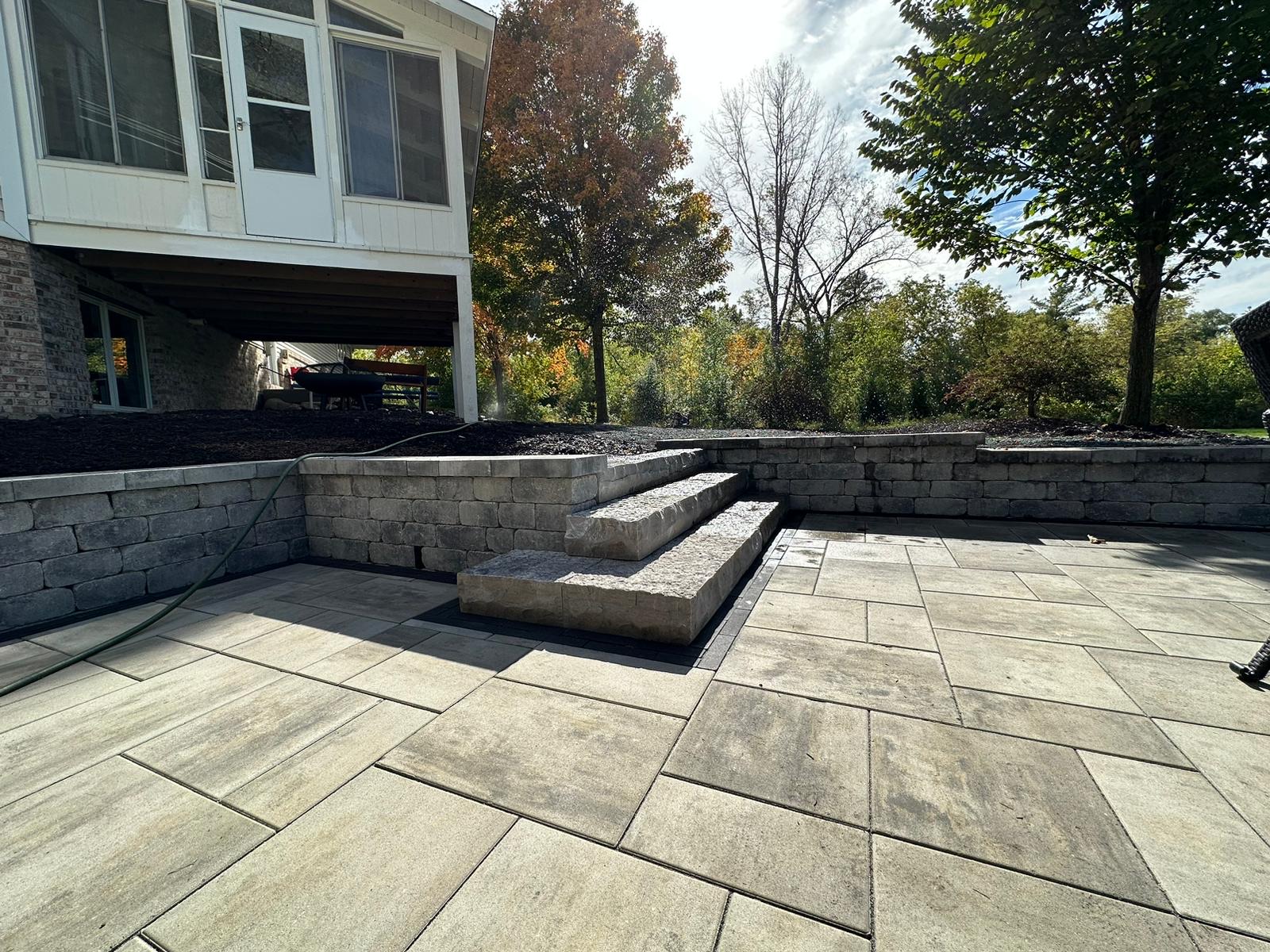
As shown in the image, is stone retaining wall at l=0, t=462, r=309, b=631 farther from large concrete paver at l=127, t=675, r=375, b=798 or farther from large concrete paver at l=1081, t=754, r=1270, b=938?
large concrete paver at l=1081, t=754, r=1270, b=938

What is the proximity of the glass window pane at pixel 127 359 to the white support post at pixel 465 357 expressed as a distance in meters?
4.75

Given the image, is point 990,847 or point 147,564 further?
point 147,564

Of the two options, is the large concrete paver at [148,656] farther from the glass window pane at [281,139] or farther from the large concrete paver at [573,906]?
the glass window pane at [281,139]

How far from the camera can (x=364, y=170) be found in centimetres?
648

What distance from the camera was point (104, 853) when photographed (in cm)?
124

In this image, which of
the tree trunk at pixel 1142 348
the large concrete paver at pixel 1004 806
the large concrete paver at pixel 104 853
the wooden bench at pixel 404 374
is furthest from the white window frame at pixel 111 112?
the tree trunk at pixel 1142 348

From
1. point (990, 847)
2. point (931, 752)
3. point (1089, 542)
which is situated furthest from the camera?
point (1089, 542)

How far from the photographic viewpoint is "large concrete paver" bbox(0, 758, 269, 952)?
106 centimetres

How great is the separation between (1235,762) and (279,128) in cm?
929

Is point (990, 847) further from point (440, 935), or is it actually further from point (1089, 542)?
point (1089, 542)

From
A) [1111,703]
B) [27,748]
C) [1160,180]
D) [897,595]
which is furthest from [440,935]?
[1160,180]

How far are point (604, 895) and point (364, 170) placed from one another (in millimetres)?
8129

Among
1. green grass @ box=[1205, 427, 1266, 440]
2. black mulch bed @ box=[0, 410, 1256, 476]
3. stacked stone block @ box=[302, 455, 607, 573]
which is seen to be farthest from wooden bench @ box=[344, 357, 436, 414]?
green grass @ box=[1205, 427, 1266, 440]

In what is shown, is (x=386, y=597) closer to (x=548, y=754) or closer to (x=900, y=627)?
(x=548, y=754)
